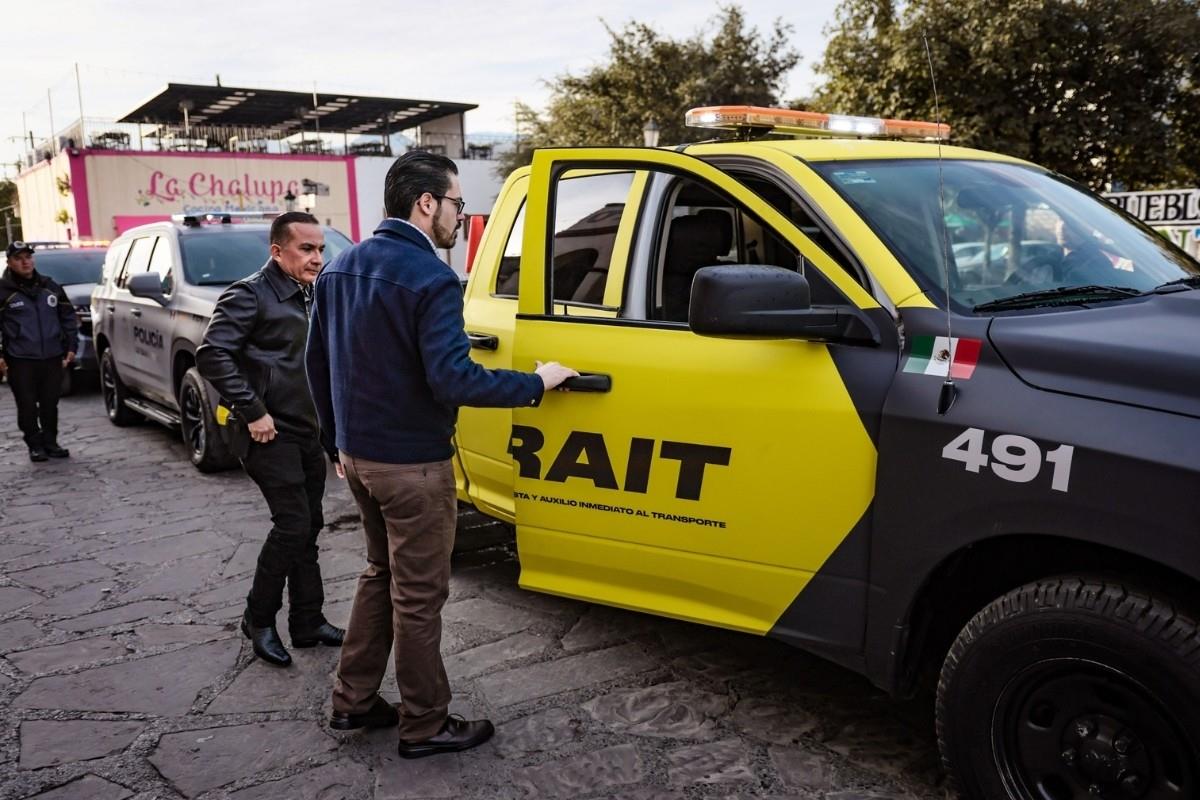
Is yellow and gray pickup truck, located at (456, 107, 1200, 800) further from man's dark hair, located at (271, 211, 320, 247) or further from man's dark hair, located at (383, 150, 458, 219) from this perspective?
man's dark hair, located at (271, 211, 320, 247)

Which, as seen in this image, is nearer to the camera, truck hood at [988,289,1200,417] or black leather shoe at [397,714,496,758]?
truck hood at [988,289,1200,417]

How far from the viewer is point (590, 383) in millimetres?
3168

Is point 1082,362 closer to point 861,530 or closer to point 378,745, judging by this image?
point 861,530

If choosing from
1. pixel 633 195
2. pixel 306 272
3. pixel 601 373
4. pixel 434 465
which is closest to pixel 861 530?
pixel 601 373

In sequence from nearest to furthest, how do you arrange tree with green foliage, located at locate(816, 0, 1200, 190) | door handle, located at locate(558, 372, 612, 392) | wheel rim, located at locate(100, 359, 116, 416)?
door handle, located at locate(558, 372, 612, 392), wheel rim, located at locate(100, 359, 116, 416), tree with green foliage, located at locate(816, 0, 1200, 190)

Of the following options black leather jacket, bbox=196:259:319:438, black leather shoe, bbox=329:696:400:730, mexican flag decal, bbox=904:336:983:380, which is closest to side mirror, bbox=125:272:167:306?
black leather jacket, bbox=196:259:319:438

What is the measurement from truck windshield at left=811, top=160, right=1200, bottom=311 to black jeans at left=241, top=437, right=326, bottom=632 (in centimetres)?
223

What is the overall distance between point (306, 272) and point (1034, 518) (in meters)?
2.82

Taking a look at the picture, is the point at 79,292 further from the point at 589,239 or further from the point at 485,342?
the point at 589,239

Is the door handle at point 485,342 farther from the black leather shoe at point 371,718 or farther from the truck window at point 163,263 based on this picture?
the truck window at point 163,263

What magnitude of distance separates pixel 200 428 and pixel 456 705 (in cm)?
465

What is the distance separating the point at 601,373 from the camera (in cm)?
318

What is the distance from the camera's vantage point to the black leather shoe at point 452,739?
3146 mm

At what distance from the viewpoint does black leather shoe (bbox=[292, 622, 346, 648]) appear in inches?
161
